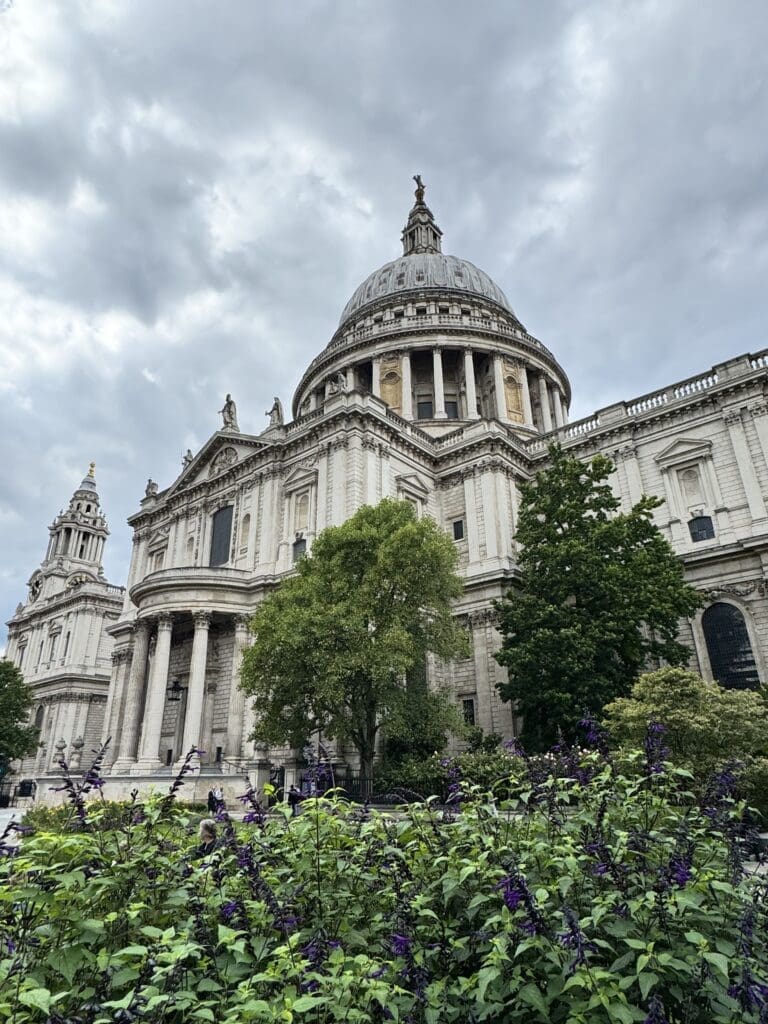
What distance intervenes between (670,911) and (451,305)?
188ft

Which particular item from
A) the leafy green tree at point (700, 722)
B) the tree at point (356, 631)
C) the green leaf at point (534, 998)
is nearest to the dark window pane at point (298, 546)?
the tree at point (356, 631)

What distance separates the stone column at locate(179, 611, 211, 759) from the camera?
30078 millimetres

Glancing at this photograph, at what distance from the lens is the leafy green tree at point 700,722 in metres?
15.8

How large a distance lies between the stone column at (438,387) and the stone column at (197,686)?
23.7m

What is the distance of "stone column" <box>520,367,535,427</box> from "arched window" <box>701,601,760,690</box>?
78.0 feet

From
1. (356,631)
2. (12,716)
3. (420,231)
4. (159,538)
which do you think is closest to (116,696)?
(159,538)

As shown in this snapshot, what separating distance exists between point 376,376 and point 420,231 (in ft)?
97.6

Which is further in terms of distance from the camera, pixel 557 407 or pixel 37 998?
pixel 557 407

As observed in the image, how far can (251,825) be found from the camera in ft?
20.3

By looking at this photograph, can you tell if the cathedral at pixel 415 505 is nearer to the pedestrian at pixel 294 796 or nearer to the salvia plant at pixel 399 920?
the pedestrian at pixel 294 796

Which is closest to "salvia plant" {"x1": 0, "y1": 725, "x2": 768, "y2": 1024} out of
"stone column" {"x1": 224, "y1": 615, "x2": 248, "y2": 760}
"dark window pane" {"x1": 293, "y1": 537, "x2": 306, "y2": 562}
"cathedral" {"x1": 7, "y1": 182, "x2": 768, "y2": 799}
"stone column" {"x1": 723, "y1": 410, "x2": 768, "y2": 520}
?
"cathedral" {"x1": 7, "y1": 182, "x2": 768, "y2": 799}

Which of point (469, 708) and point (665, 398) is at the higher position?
point (665, 398)

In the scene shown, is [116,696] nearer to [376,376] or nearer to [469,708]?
[469,708]

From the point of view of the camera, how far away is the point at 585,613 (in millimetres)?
25484
